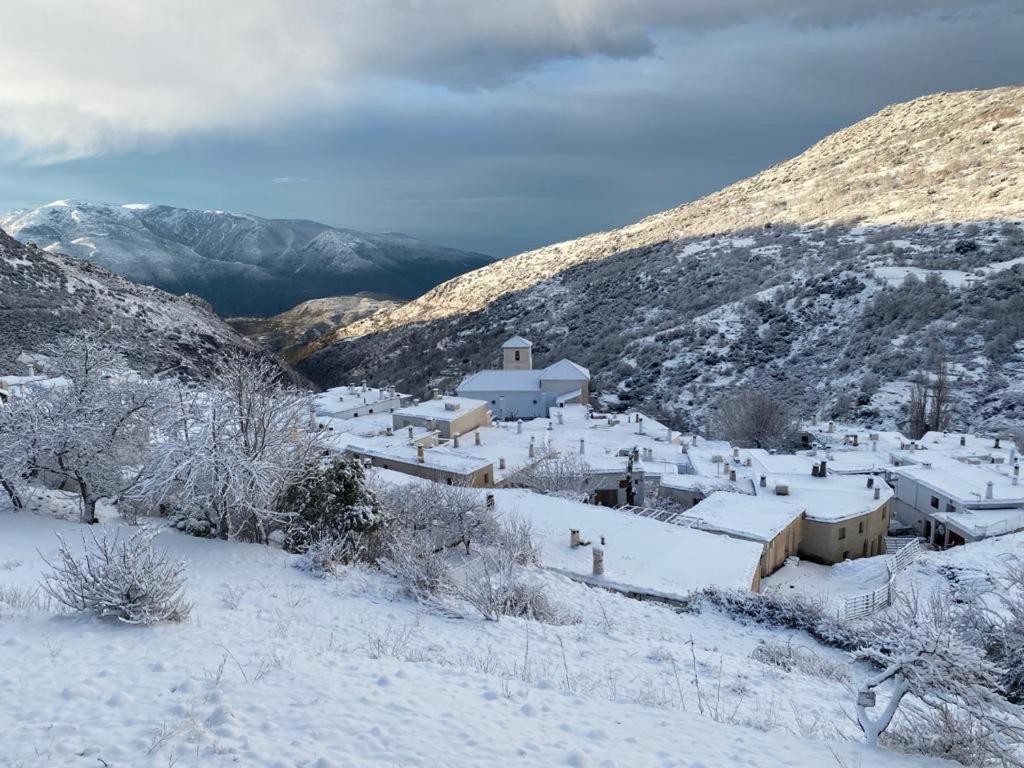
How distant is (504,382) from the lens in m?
53.0

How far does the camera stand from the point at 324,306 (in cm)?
15750

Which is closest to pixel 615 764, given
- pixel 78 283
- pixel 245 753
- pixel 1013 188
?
pixel 245 753

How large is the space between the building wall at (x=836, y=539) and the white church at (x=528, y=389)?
27.1m

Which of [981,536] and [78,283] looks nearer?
[981,536]

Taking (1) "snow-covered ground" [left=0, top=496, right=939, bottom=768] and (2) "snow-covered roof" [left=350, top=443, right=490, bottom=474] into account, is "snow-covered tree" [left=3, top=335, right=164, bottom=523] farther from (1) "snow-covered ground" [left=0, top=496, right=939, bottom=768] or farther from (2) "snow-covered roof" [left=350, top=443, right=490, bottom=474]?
(2) "snow-covered roof" [left=350, top=443, right=490, bottom=474]

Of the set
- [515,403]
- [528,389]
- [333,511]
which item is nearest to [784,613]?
[333,511]

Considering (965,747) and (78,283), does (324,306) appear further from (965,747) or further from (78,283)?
(965,747)

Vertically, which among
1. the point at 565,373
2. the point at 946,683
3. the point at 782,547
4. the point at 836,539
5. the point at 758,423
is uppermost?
the point at 565,373

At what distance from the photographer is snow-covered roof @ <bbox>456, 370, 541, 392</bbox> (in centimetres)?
5222

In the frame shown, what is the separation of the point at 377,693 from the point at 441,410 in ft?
108

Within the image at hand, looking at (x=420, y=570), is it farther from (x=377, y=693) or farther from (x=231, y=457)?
(x=377, y=693)

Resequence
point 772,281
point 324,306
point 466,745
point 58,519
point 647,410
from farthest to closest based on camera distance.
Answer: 1. point 324,306
2. point 772,281
3. point 647,410
4. point 58,519
5. point 466,745

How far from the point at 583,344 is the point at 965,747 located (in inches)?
2400

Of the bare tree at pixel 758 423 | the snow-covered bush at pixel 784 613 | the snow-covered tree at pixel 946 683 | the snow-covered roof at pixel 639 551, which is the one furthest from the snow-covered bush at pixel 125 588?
the bare tree at pixel 758 423
